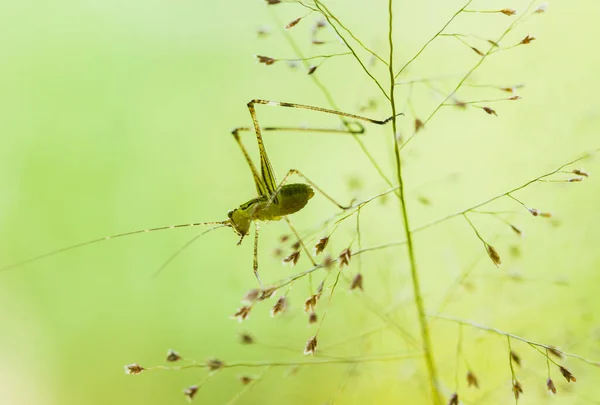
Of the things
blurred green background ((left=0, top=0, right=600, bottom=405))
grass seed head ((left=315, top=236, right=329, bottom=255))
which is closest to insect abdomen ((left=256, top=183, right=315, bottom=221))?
blurred green background ((left=0, top=0, right=600, bottom=405))

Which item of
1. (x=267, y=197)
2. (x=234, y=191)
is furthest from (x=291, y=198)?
(x=234, y=191)

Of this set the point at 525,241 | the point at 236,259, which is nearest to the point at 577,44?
the point at 525,241

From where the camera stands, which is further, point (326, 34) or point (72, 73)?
point (72, 73)

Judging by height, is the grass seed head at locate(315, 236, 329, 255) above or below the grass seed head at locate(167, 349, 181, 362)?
below

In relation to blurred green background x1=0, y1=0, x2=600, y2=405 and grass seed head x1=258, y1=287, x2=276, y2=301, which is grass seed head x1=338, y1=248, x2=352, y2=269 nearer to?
grass seed head x1=258, y1=287, x2=276, y2=301

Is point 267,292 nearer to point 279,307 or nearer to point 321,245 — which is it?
point 279,307

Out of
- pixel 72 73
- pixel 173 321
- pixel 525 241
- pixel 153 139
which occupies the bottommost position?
pixel 525 241

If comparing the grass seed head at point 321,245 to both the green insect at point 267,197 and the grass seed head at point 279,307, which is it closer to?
the grass seed head at point 279,307

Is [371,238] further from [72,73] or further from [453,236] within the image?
[72,73]
